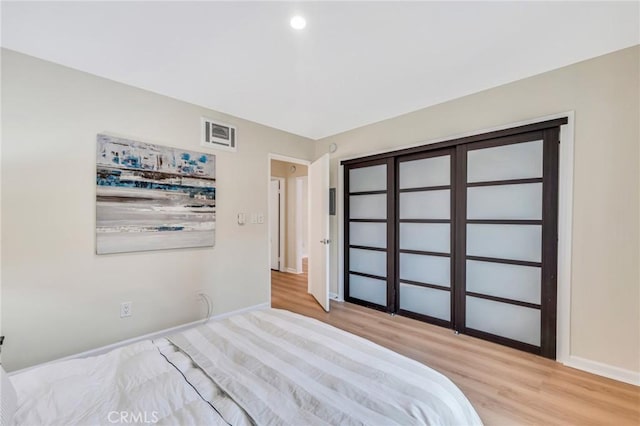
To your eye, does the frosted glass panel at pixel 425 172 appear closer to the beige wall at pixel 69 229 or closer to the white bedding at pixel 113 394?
the beige wall at pixel 69 229

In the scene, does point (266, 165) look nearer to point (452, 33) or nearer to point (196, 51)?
point (196, 51)

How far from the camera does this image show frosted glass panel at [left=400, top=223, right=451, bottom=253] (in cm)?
305

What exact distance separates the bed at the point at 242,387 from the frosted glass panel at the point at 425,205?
6.80 ft

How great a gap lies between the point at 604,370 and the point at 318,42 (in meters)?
3.28

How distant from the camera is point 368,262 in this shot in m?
3.77

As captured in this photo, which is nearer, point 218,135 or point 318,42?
point 318,42

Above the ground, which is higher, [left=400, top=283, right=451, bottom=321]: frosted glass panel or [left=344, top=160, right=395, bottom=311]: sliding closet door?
[left=344, top=160, right=395, bottom=311]: sliding closet door

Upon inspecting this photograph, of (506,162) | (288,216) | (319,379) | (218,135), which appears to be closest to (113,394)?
(319,379)

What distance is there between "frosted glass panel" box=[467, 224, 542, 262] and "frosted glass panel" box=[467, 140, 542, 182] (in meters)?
0.48

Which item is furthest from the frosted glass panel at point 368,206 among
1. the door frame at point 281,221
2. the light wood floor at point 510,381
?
the door frame at point 281,221

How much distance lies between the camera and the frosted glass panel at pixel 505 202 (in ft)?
8.09

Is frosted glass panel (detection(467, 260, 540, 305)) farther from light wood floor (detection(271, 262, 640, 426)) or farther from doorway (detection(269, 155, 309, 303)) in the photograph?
doorway (detection(269, 155, 309, 303))

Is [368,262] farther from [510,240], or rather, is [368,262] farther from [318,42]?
[318,42]
